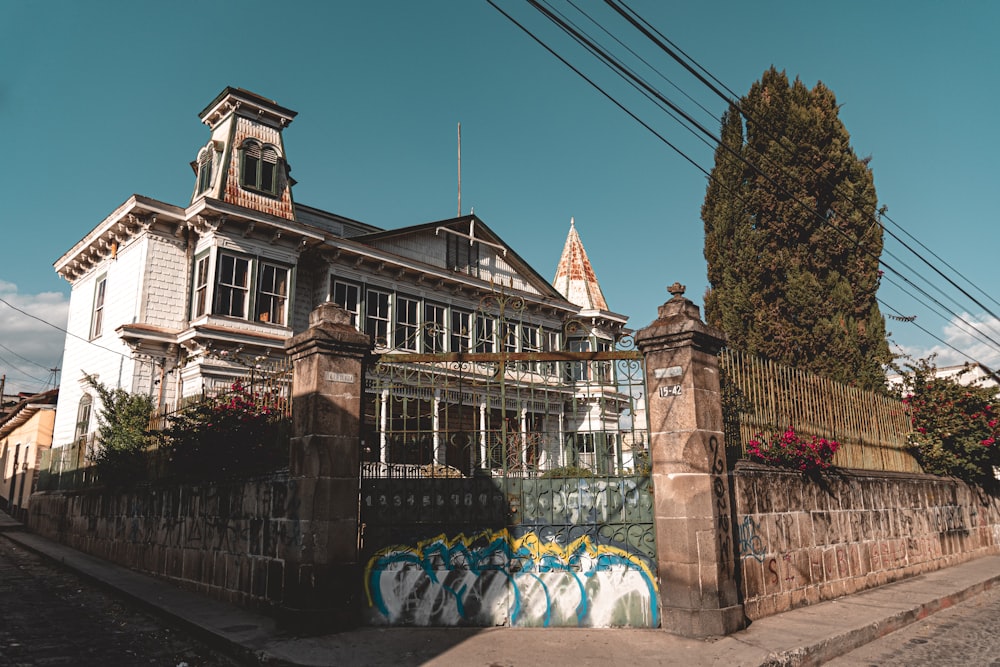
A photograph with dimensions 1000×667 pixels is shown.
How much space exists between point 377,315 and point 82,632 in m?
13.3

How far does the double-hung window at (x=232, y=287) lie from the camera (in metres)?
17.1

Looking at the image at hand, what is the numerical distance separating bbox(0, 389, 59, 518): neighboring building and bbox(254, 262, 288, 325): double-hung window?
9497 millimetres

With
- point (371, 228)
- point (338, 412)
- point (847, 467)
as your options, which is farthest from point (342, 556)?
point (371, 228)

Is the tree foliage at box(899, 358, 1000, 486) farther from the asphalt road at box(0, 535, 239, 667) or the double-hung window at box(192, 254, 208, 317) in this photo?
the double-hung window at box(192, 254, 208, 317)

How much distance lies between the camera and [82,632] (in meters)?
7.82

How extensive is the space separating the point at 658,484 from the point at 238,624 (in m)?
4.87

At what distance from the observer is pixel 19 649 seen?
687cm

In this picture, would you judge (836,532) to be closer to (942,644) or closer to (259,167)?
(942,644)

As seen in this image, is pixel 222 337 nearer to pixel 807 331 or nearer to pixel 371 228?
pixel 371 228

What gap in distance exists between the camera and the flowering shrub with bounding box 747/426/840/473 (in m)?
8.64

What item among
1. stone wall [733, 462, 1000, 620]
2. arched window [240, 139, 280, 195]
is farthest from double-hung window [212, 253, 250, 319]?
stone wall [733, 462, 1000, 620]

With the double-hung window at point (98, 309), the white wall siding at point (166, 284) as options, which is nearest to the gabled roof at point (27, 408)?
the double-hung window at point (98, 309)

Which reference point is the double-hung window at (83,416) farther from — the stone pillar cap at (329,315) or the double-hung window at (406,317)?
the stone pillar cap at (329,315)

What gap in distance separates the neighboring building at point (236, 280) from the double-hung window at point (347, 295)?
45 mm
